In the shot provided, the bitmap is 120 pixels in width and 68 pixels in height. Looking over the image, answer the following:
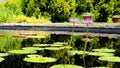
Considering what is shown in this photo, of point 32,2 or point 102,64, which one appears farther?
point 32,2

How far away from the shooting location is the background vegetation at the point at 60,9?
1464 centimetres

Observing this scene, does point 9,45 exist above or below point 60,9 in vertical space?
below

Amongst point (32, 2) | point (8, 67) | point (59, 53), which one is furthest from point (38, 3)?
point (8, 67)

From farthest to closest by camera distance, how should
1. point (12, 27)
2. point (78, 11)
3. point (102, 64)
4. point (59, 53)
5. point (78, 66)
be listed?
point (78, 11) → point (12, 27) → point (59, 53) → point (102, 64) → point (78, 66)

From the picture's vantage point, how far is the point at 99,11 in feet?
50.8

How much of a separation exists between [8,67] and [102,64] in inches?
46.5

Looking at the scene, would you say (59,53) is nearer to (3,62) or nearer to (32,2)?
(3,62)

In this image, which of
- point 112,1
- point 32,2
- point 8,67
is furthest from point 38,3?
point 8,67

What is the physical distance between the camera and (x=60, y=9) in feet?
48.7

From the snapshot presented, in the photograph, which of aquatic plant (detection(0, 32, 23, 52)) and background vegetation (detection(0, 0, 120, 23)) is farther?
background vegetation (detection(0, 0, 120, 23))

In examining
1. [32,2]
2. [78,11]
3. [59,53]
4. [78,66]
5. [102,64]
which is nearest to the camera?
[78,66]

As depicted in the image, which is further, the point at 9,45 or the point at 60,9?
the point at 60,9

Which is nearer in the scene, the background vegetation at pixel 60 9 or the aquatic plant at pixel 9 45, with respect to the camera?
the aquatic plant at pixel 9 45

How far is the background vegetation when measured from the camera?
14.6 metres
